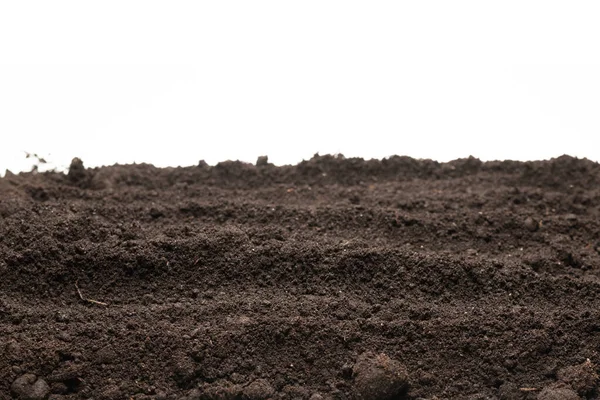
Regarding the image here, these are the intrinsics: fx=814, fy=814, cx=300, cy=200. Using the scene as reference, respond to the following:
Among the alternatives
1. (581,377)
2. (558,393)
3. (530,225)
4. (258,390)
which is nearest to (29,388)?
(258,390)

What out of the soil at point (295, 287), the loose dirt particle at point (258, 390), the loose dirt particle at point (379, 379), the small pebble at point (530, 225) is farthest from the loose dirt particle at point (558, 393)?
the small pebble at point (530, 225)

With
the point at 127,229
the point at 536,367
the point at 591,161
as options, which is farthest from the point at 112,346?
the point at 591,161

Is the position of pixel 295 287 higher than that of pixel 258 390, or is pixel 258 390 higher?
pixel 295 287

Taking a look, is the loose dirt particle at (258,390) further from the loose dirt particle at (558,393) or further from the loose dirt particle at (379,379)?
the loose dirt particle at (558,393)

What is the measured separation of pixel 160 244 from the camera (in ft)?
10.6

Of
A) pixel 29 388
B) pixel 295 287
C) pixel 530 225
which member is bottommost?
pixel 29 388

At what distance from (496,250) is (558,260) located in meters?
0.26

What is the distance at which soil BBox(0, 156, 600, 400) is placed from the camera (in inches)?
106

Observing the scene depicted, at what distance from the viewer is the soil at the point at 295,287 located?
2701 mm

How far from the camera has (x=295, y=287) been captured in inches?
122

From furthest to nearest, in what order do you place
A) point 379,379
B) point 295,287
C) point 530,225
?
point 530,225, point 295,287, point 379,379

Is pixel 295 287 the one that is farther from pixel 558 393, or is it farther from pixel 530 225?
pixel 530 225

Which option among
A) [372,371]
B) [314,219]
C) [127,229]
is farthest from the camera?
[314,219]

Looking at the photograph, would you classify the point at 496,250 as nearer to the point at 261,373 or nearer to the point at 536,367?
the point at 536,367
